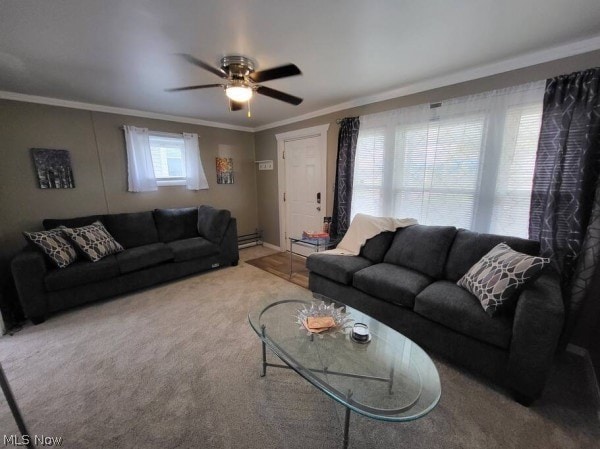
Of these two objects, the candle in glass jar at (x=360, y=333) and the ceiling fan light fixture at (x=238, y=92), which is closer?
the candle in glass jar at (x=360, y=333)

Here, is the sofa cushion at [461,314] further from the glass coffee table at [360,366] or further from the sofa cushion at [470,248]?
the glass coffee table at [360,366]

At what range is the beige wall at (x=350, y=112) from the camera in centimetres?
190

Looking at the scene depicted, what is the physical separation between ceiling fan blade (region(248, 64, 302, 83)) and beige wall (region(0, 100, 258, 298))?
2590mm

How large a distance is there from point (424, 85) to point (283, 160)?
2424 mm

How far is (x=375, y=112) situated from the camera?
301cm

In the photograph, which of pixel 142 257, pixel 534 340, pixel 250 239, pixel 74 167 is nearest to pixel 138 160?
pixel 74 167

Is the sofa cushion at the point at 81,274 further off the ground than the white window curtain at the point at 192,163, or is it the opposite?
the white window curtain at the point at 192,163

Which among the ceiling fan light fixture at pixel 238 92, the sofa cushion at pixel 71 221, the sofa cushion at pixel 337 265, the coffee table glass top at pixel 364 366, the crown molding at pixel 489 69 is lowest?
the coffee table glass top at pixel 364 366

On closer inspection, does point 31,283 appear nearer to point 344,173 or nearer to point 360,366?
point 360,366

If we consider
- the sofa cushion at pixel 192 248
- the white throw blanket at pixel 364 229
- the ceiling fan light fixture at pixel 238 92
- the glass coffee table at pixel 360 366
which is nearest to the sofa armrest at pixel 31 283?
the sofa cushion at pixel 192 248

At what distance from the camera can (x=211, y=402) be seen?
1.52 metres

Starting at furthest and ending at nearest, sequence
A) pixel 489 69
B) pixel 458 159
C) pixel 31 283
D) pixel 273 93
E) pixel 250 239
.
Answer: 1. pixel 250 239
2. pixel 458 159
3. pixel 31 283
4. pixel 489 69
5. pixel 273 93

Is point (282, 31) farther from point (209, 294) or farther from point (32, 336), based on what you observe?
point (32, 336)

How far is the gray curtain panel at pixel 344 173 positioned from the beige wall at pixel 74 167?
7.54ft
